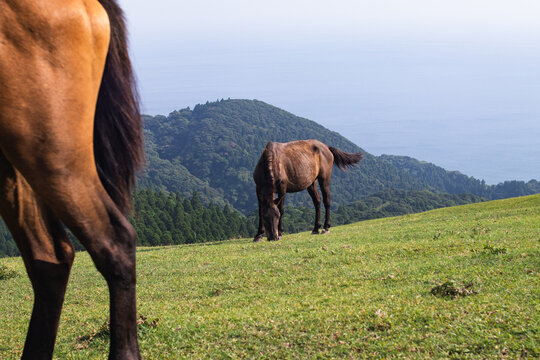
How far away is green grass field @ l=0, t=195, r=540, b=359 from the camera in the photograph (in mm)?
4574

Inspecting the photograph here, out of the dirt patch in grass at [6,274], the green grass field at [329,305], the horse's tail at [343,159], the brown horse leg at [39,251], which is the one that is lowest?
the dirt patch in grass at [6,274]

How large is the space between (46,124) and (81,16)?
718 mm

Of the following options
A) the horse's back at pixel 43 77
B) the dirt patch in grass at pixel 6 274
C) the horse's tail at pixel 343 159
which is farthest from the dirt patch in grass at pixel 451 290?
the horse's tail at pixel 343 159

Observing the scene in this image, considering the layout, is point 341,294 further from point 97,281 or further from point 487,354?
point 97,281

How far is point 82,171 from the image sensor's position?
3.30 m

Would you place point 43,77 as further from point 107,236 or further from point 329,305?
point 329,305

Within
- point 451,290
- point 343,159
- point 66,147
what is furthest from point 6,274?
point 343,159

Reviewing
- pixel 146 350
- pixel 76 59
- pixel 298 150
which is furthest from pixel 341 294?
pixel 298 150

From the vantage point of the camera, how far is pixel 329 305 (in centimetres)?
631

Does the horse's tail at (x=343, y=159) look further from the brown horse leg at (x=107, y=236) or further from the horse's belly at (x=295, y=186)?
the brown horse leg at (x=107, y=236)

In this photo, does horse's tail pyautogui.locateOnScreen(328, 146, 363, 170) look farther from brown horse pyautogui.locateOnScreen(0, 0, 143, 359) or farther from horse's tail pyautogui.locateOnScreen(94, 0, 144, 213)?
brown horse pyautogui.locateOnScreen(0, 0, 143, 359)

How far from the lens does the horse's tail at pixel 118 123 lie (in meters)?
3.79

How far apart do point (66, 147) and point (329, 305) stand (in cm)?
403

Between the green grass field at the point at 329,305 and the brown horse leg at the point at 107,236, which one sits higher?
the brown horse leg at the point at 107,236
